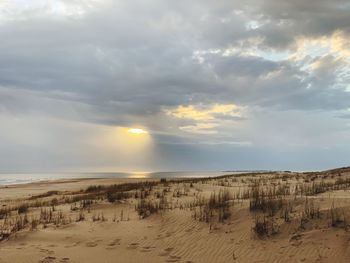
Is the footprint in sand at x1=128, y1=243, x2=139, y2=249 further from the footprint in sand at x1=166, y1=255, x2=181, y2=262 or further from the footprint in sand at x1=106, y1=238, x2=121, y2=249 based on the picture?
the footprint in sand at x1=166, y1=255, x2=181, y2=262

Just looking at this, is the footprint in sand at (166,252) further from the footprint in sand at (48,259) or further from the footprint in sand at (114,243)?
the footprint in sand at (48,259)

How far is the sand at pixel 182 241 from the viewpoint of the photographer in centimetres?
809

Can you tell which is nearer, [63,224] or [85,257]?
[85,257]

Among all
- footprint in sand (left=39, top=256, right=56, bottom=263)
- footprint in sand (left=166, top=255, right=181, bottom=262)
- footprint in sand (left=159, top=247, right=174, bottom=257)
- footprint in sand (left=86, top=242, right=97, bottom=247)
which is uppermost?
footprint in sand (left=86, top=242, right=97, bottom=247)

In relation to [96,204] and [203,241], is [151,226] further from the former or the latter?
[96,204]

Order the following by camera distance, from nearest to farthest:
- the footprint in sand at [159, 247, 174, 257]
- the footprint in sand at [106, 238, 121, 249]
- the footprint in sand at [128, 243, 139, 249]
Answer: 1. the footprint in sand at [159, 247, 174, 257]
2. the footprint in sand at [128, 243, 139, 249]
3. the footprint in sand at [106, 238, 121, 249]

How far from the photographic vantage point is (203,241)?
30.6 feet

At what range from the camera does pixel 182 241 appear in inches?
372

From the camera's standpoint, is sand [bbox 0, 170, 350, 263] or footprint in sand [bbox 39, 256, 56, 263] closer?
sand [bbox 0, 170, 350, 263]

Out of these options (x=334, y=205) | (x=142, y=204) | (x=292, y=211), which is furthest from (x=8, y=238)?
(x=334, y=205)

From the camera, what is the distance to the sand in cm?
809

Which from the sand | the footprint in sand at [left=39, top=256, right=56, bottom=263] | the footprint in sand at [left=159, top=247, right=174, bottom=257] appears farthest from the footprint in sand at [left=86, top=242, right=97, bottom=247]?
the footprint in sand at [left=159, top=247, right=174, bottom=257]

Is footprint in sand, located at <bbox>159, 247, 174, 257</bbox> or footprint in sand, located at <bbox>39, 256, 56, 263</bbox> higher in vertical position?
footprint in sand, located at <bbox>159, 247, 174, 257</bbox>

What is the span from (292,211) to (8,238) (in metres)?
7.26
